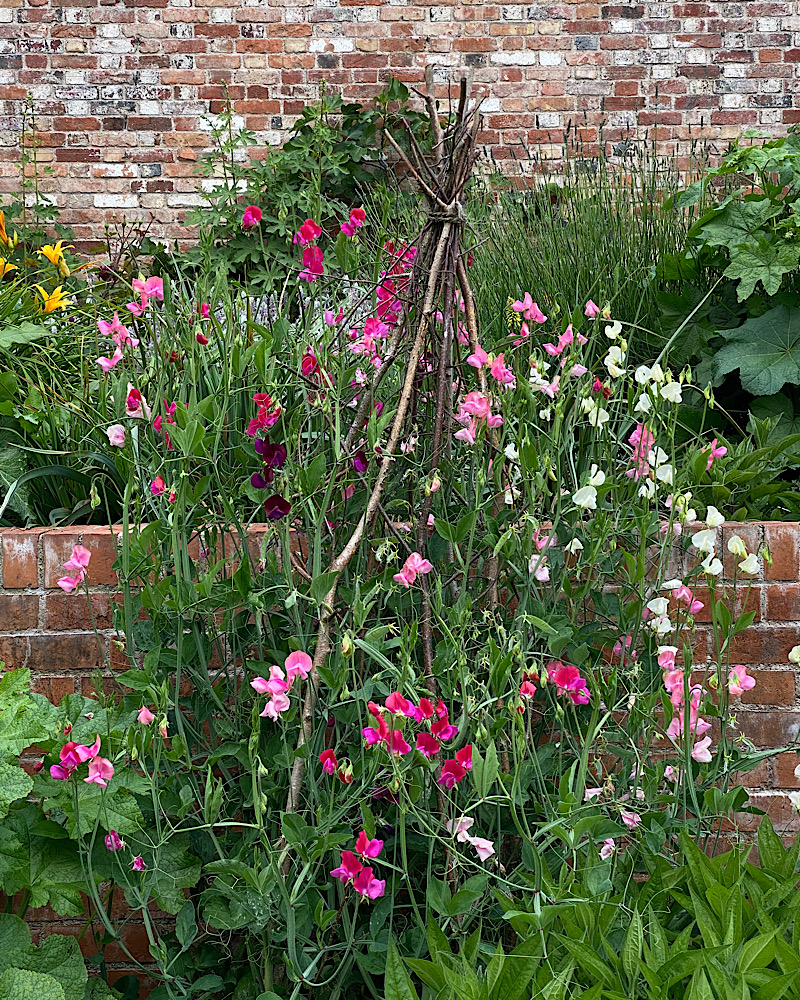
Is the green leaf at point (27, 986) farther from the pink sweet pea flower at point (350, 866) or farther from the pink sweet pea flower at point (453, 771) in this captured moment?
the pink sweet pea flower at point (453, 771)

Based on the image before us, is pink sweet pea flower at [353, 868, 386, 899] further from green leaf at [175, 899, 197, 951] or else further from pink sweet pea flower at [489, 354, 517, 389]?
pink sweet pea flower at [489, 354, 517, 389]

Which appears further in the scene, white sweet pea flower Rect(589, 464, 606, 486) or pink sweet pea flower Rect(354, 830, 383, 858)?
white sweet pea flower Rect(589, 464, 606, 486)

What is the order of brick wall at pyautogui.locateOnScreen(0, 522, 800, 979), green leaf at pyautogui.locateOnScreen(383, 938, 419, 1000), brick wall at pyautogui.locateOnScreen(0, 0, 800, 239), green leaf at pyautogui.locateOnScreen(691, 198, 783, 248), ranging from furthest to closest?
brick wall at pyautogui.locateOnScreen(0, 0, 800, 239) → green leaf at pyautogui.locateOnScreen(691, 198, 783, 248) → brick wall at pyautogui.locateOnScreen(0, 522, 800, 979) → green leaf at pyautogui.locateOnScreen(383, 938, 419, 1000)

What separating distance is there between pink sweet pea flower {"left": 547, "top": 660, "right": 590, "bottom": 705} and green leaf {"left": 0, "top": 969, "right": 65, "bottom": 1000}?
0.74 metres

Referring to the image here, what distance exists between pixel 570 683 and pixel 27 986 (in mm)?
788

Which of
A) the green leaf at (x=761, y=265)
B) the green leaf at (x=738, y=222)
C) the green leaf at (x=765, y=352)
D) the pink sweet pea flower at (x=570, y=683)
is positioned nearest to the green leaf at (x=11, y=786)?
the pink sweet pea flower at (x=570, y=683)

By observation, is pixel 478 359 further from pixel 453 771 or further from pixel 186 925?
pixel 186 925

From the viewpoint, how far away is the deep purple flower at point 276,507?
119cm

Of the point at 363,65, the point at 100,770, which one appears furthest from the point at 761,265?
the point at 363,65

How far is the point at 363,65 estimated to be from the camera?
14.5 ft

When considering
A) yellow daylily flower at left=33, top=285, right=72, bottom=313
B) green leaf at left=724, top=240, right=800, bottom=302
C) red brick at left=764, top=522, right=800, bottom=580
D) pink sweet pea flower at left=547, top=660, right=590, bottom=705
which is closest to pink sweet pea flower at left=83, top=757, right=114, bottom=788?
pink sweet pea flower at left=547, top=660, right=590, bottom=705

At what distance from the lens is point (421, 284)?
1.38m

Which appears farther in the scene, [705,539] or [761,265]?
[761,265]

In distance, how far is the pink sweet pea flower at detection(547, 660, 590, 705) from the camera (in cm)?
116
